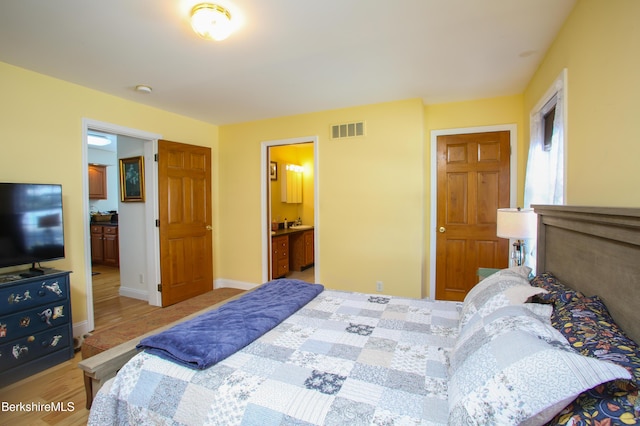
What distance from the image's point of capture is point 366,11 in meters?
1.88

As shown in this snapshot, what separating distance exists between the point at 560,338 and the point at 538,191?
2.13 m

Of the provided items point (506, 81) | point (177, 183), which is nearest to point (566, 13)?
point (506, 81)

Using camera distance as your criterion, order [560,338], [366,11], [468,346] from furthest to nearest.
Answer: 1. [366,11]
2. [468,346]
3. [560,338]

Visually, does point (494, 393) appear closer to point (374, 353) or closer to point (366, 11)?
point (374, 353)

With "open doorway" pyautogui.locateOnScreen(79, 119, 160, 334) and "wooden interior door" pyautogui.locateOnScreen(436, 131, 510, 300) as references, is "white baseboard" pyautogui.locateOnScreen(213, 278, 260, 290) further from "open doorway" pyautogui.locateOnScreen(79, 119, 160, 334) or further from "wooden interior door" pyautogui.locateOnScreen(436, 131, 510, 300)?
"wooden interior door" pyautogui.locateOnScreen(436, 131, 510, 300)

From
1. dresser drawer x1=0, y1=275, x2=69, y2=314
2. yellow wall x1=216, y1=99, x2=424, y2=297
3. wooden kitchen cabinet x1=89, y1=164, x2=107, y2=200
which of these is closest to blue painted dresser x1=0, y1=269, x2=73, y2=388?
dresser drawer x1=0, y1=275, x2=69, y2=314

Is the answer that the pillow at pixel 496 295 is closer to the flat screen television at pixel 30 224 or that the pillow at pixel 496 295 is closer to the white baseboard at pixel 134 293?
the flat screen television at pixel 30 224

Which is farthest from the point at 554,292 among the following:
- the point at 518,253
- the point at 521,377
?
the point at 518,253

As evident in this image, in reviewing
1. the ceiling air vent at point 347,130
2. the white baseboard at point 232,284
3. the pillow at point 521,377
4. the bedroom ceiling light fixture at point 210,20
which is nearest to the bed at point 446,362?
the pillow at point 521,377

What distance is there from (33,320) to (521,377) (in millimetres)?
3282

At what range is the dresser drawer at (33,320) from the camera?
2.24m

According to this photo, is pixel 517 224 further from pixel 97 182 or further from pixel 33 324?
pixel 97 182

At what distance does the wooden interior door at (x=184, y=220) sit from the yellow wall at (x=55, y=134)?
737mm

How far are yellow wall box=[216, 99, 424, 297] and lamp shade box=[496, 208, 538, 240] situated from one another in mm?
1135
